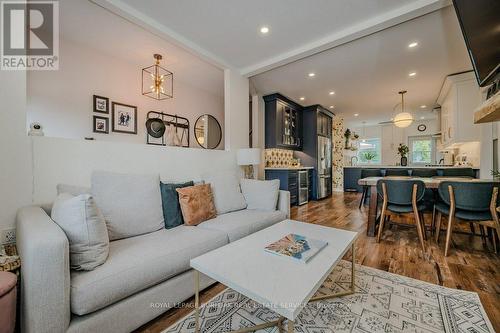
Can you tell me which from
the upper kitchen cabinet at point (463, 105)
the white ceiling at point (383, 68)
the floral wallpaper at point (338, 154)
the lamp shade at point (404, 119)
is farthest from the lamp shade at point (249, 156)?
the floral wallpaper at point (338, 154)

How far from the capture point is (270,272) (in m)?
1.10

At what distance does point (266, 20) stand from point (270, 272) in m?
2.57

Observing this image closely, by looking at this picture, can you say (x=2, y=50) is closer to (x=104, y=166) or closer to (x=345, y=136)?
(x=104, y=166)

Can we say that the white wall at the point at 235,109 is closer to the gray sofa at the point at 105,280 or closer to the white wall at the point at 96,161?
the white wall at the point at 96,161

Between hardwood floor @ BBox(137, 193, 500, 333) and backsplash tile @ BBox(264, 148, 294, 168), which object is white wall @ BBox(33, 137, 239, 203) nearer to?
hardwood floor @ BBox(137, 193, 500, 333)

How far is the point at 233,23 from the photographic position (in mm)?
2496

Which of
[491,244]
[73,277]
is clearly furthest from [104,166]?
[491,244]

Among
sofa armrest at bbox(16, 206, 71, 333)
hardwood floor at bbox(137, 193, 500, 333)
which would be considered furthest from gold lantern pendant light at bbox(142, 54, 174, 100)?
hardwood floor at bbox(137, 193, 500, 333)

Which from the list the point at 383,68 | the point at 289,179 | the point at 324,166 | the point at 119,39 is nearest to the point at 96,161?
the point at 119,39

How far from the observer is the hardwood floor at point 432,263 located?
1.48 meters

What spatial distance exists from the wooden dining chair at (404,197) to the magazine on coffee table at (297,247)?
5.73ft

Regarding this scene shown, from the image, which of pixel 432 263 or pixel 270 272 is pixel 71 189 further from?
pixel 432 263

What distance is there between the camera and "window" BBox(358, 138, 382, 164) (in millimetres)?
9023

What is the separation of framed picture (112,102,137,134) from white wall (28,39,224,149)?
8 cm
